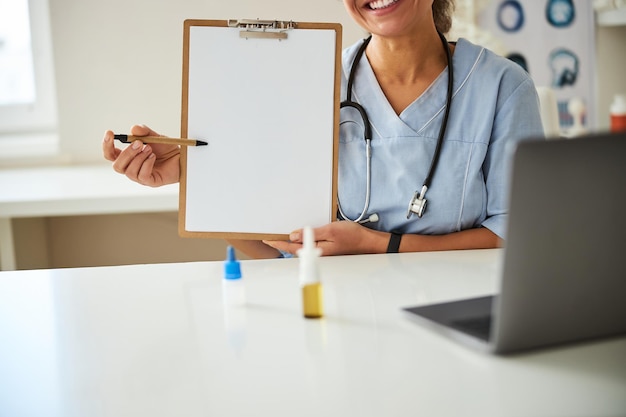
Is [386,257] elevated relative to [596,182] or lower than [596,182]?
lower

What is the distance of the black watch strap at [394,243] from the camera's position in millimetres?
1514

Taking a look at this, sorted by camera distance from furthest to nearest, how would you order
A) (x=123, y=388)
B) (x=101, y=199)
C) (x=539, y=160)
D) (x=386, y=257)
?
(x=101, y=199)
(x=386, y=257)
(x=123, y=388)
(x=539, y=160)

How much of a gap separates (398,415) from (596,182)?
11.4 inches

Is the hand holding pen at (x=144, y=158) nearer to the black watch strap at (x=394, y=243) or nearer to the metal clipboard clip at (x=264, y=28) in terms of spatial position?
the metal clipboard clip at (x=264, y=28)

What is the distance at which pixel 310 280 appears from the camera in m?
1.03

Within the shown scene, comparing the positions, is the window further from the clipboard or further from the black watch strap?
the black watch strap

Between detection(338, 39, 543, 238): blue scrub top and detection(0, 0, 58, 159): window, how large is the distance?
1.65 meters

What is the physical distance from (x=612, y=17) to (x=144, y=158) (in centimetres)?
199

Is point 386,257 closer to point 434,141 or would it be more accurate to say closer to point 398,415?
point 434,141

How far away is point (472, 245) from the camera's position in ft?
5.08

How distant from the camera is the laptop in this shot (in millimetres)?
747

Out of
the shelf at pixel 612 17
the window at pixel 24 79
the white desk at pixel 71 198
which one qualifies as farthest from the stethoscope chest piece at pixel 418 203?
the window at pixel 24 79

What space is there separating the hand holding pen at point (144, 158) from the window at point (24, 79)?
1455 mm

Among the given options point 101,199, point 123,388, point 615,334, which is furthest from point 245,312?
point 101,199
